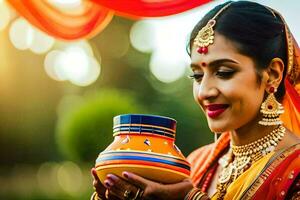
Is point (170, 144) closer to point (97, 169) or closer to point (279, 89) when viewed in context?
point (97, 169)

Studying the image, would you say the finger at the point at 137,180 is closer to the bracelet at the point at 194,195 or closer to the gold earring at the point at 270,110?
the bracelet at the point at 194,195

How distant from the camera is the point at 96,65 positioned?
1371 centimetres

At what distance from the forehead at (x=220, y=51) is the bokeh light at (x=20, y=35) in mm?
10700

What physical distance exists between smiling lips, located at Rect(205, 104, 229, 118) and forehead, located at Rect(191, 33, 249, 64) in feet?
0.42

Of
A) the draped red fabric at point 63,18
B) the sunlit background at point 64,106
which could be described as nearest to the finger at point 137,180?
the draped red fabric at point 63,18

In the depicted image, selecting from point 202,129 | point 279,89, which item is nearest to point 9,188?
point 202,129

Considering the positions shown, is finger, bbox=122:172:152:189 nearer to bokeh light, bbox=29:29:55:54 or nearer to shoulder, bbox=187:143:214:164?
shoulder, bbox=187:143:214:164

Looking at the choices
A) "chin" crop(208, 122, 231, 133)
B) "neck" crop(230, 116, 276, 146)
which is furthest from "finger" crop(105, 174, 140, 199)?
"neck" crop(230, 116, 276, 146)

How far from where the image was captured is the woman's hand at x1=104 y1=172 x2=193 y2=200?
166cm

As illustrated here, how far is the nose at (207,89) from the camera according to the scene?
6.09 feet

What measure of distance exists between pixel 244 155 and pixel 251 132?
9 centimetres

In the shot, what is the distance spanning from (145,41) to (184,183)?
14154 mm

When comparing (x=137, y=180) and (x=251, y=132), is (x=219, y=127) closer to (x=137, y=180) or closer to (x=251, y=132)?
(x=251, y=132)

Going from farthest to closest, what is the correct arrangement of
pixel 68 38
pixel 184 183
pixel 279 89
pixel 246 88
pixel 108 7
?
pixel 68 38
pixel 108 7
pixel 279 89
pixel 246 88
pixel 184 183
